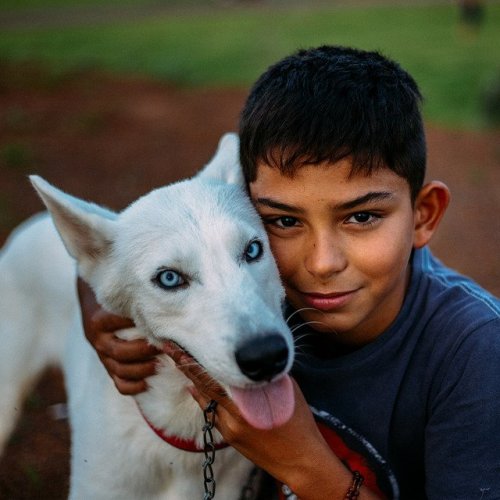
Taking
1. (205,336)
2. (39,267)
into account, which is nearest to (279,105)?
(205,336)

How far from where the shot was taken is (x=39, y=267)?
370 centimetres

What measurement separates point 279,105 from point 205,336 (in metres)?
0.98

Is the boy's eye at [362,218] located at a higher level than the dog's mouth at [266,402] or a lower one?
higher

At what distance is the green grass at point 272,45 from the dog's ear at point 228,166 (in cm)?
786

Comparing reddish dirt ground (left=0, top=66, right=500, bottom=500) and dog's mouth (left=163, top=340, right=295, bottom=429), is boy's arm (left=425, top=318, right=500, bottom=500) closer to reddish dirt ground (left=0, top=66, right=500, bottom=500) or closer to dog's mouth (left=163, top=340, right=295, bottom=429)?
dog's mouth (left=163, top=340, right=295, bottom=429)

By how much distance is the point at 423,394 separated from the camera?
258 centimetres

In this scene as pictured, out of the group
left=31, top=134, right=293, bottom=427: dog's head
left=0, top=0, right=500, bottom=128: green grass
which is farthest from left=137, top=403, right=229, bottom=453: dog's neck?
left=0, top=0, right=500, bottom=128: green grass

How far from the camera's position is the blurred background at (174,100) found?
663 cm

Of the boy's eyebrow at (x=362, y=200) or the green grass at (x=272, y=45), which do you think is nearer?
the boy's eyebrow at (x=362, y=200)

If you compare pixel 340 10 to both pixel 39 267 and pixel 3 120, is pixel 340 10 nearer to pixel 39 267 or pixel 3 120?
pixel 3 120

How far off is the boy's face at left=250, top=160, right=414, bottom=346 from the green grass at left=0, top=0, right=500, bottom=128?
8124mm

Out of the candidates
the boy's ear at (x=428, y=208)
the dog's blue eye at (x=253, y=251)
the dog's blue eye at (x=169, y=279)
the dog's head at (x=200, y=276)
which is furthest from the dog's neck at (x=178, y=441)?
the boy's ear at (x=428, y=208)

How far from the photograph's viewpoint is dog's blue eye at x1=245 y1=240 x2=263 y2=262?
2.37 metres

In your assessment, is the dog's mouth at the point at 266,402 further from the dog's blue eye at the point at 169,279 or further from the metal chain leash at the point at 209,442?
the dog's blue eye at the point at 169,279
